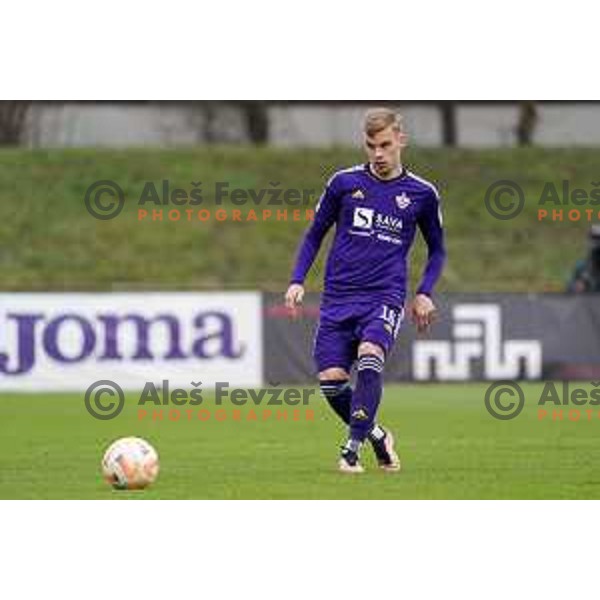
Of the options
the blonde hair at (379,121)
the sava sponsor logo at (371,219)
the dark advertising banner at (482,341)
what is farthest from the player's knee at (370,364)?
the dark advertising banner at (482,341)

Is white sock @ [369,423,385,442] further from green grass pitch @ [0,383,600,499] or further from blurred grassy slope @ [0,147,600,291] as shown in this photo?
blurred grassy slope @ [0,147,600,291]

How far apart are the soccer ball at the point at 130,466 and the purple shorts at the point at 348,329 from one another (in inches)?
52.7

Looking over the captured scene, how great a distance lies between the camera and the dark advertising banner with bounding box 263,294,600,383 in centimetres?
2209

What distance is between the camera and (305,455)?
40.2ft

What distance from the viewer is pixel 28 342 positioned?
21.8 meters

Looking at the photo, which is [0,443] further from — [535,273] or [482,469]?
[535,273]

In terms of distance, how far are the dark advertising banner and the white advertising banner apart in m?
0.38

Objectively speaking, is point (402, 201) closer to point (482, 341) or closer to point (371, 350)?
point (371, 350)

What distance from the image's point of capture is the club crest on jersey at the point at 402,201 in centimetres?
1032

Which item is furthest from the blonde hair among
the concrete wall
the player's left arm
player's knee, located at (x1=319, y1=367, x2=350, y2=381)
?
the concrete wall

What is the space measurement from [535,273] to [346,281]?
753 inches

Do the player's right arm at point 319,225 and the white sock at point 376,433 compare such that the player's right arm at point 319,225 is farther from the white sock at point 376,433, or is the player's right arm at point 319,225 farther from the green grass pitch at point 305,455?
the green grass pitch at point 305,455

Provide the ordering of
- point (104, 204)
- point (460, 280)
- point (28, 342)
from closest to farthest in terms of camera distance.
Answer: point (28, 342) < point (460, 280) < point (104, 204)

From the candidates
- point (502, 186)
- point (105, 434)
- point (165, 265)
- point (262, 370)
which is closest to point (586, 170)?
point (502, 186)
